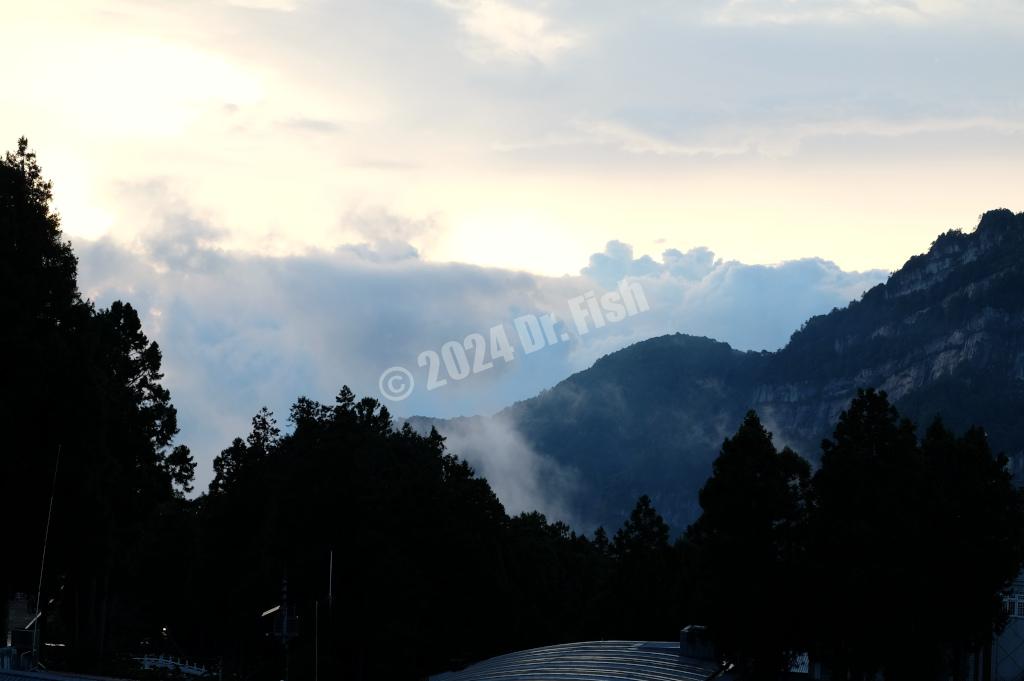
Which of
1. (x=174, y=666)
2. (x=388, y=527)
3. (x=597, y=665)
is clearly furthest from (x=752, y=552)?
(x=174, y=666)

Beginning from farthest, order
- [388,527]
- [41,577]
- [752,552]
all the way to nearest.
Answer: [388,527] → [752,552] → [41,577]

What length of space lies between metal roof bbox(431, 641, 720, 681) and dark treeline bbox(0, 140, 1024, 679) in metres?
2.70

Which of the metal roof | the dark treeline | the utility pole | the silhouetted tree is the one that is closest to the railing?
the dark treeline

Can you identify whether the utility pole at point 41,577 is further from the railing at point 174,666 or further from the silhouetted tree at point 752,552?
the railing at point 174,666

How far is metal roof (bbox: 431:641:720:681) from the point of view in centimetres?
6425

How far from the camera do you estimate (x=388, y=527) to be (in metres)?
84.8

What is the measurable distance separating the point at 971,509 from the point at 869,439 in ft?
16.4

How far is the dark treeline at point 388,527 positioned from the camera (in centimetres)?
5353

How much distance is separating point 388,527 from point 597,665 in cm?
1851

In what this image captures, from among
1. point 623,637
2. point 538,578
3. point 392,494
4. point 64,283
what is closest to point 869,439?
point 64,283

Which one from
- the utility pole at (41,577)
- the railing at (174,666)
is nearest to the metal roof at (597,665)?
the railing at (174,666)

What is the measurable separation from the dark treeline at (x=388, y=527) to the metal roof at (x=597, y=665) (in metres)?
2.70

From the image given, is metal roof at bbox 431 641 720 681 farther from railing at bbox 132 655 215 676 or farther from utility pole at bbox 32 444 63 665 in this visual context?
utility pole at bbox 32 444 63 665

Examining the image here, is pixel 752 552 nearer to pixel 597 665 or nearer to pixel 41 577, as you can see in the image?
pixel 597 665
